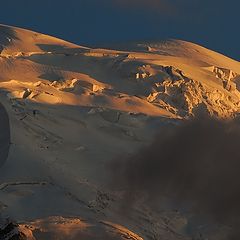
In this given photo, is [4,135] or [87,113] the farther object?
[87,113]

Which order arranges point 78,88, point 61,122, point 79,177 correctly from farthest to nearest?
point 78,88, point 61,122, point 79,177

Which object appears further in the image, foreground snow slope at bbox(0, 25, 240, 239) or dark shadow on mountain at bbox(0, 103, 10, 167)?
dark shadow on mountain at bbox(0, 103, 10, 167)

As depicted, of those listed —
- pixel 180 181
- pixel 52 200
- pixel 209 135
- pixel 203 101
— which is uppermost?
pixel 203 101

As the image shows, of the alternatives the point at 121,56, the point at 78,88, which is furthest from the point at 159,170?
the point at 121,56

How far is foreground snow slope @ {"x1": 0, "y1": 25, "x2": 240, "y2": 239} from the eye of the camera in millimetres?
33125

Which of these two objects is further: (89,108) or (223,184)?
(89,108)

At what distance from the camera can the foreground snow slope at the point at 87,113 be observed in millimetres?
33125

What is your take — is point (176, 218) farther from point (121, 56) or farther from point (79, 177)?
point (121, 56)

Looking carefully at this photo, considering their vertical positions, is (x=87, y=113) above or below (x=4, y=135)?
above

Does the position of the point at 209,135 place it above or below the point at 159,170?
above

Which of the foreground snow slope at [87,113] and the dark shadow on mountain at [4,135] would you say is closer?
the foreground snow slope at [87,113]

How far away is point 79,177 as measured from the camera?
3559 cm

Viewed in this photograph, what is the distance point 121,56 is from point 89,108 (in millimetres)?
7674

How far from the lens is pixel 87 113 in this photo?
133ft
